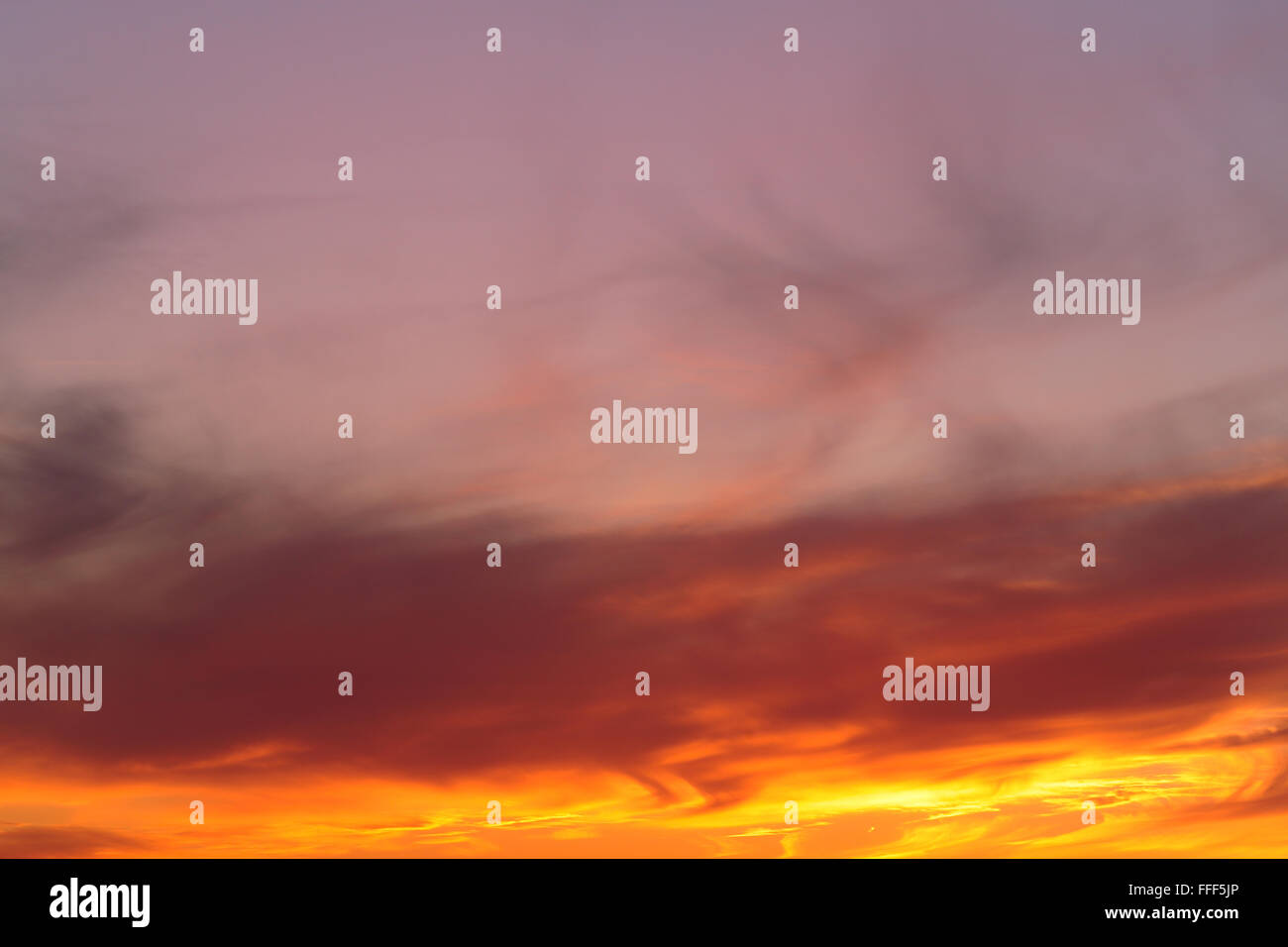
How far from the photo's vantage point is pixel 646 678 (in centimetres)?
4566
